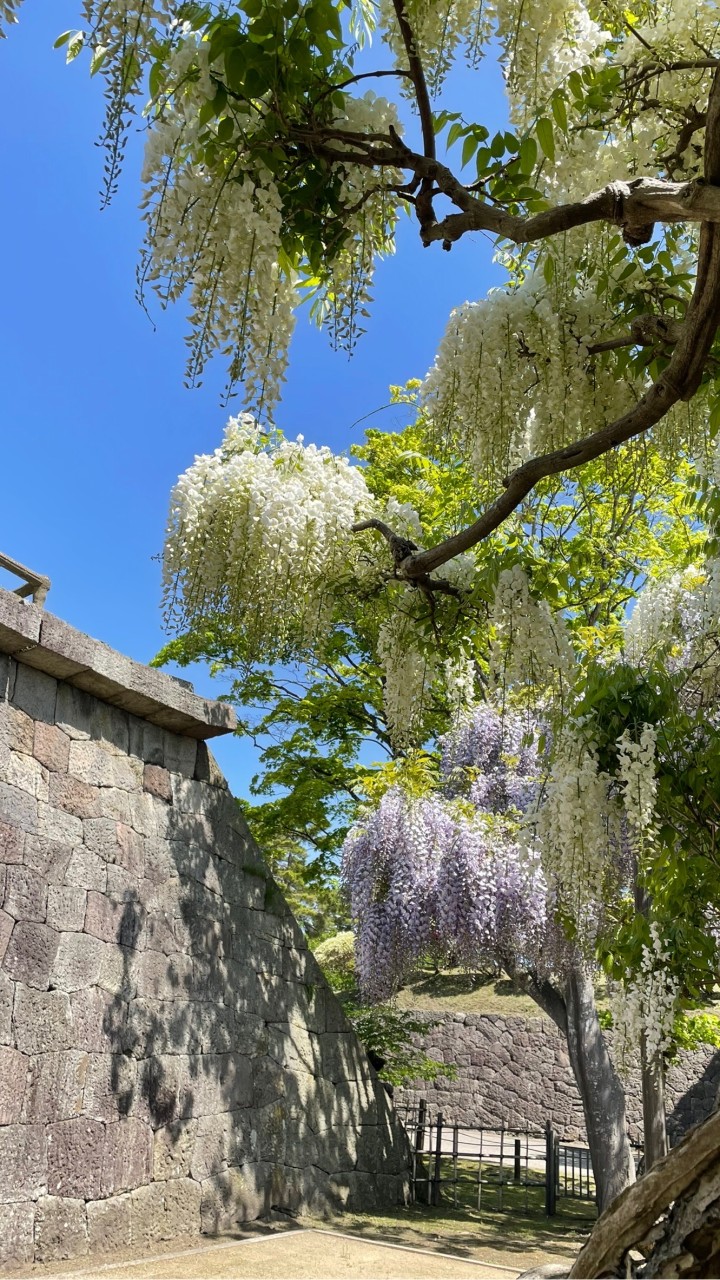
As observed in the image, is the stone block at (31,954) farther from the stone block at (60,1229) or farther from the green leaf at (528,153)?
the green leaf at (528,153)

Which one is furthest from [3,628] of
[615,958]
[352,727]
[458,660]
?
[352,727]

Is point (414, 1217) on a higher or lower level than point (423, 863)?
lower

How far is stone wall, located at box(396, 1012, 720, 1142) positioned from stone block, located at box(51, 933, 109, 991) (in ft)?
26.7

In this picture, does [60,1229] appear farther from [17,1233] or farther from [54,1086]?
[54,1086]

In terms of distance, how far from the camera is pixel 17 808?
169 inches

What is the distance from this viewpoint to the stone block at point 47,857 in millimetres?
4289

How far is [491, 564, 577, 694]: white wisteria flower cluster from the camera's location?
382 centimetres

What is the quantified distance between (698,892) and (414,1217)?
3.70 meters

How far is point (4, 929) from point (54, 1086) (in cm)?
71

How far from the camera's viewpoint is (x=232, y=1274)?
158 inches

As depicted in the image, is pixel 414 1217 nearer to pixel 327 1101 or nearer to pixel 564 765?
pixel 327 1101

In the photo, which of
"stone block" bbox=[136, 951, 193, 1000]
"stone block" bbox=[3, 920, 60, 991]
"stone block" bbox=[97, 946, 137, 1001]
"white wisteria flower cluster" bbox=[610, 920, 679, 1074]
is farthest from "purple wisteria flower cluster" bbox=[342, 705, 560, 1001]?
"stone block" bbox=[3, 920, 60, 991]

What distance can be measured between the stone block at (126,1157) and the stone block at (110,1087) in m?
0.07

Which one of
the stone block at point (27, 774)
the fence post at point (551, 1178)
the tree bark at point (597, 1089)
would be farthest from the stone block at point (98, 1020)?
the fence post at point (551, 1178)
